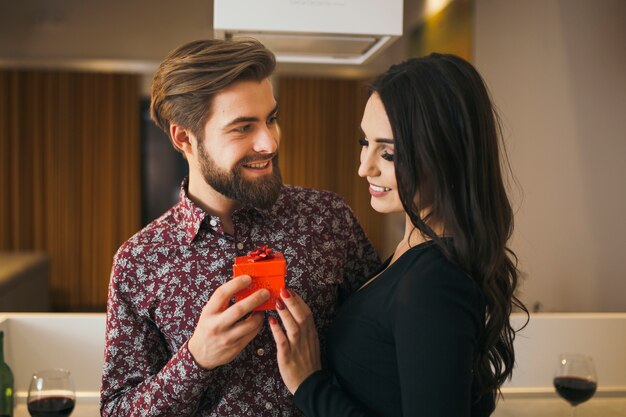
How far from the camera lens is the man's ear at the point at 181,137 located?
1534mm

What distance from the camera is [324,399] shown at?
3.95 ft

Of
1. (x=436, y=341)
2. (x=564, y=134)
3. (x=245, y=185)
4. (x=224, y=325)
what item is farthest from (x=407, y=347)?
(x=564, y=134)

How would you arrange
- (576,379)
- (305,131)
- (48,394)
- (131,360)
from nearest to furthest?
(131,360)
(48,394)
(576,379)
(305,131)

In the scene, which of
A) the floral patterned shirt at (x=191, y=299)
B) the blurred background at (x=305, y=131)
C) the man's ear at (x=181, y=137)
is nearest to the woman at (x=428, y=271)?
the floral patterned shirt at (x=191, y=299)

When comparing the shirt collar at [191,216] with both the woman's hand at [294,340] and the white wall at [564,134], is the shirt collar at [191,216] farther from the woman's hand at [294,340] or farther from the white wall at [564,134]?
the white wall at [564,134]

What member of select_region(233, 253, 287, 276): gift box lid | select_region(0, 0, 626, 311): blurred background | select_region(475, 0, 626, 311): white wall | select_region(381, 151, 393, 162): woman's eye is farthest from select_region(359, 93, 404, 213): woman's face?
select_region(475, 0, 626, 311): white wall

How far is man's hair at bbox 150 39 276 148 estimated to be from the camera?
144 centimetres

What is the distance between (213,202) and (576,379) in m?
1.08

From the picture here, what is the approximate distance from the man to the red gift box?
0.20 m

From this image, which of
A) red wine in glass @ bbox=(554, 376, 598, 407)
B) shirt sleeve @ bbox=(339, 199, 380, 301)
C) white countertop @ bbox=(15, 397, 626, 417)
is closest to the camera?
shirt sleeve @ bbox=(339, 199, 380, 301)

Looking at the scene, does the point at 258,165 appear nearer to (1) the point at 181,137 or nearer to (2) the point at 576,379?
(1) the point at 181,137

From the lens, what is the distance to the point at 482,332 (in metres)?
1.14

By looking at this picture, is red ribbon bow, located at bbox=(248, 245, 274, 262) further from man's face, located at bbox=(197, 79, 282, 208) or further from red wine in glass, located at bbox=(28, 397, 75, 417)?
red wine in glass, located at bbox=(28, 397, 75, 417)

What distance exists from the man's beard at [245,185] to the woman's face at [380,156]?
0.93 ft
